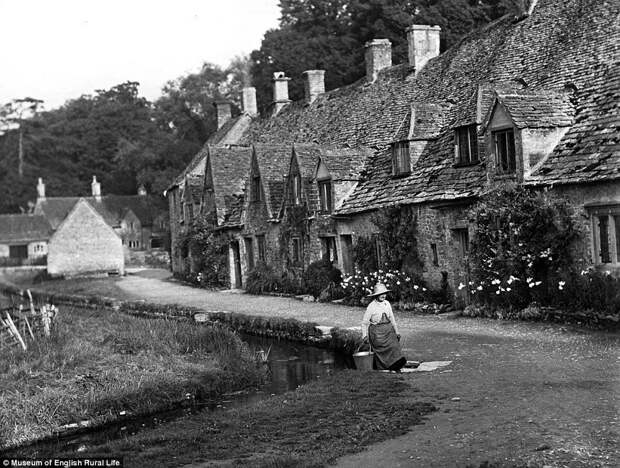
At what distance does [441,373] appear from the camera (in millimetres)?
13555

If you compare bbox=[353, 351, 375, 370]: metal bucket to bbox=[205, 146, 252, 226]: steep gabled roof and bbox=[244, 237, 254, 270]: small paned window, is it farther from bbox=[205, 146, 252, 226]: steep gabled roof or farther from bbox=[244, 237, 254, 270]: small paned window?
bbox=[205, 146, 252, 226]: steep gabled roof

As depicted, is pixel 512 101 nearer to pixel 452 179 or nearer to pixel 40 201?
pixel 452 179

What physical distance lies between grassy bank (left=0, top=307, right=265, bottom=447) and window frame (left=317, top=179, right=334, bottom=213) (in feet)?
34.1

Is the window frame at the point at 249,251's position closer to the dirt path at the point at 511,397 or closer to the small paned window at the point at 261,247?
the small paned window at the point at 261,247

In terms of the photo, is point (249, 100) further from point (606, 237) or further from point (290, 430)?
point (290, 430)

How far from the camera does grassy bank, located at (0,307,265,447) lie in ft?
44.2

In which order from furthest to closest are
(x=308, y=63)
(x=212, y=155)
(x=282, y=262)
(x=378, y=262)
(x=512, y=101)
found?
(x=308, y=63)
(x=212, y=155)
(x=282, y=262)
(x=378, y=262)
(x=512, y=101)

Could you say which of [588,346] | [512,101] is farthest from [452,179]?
[588,346]

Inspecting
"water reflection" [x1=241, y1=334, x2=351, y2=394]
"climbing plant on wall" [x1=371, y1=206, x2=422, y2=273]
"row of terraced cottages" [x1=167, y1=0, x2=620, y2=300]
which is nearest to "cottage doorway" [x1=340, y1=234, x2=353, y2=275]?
"row of terraced cottages" [x1=167, y1=0, x2=620, y2=300]

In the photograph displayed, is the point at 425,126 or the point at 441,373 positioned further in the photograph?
the point at 425,126

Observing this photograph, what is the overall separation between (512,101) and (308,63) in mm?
39219

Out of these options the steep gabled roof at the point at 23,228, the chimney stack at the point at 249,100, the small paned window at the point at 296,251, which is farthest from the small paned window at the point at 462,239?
the steep gabled roof at the point at 23,228

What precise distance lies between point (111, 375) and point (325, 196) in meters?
15.4

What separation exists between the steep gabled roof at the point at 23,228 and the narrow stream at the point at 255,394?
6983 centimetres
